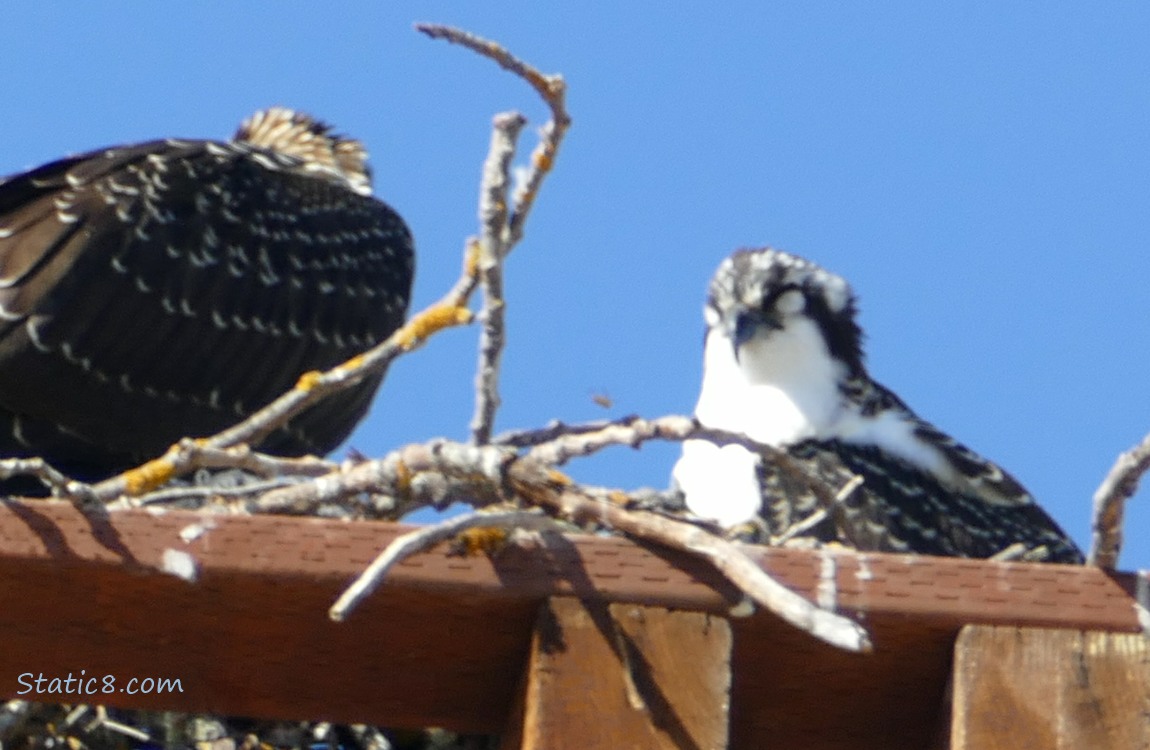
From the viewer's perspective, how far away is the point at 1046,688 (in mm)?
2418

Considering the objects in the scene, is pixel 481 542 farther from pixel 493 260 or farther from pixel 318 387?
pixel 318 387

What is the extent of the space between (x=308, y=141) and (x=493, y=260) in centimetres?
528

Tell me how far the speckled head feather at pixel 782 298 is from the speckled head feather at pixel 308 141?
2.56m

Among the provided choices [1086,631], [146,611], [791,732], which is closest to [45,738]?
[146,611]

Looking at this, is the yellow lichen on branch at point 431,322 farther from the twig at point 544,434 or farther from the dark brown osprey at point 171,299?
the dark brown osprey at point 171,299

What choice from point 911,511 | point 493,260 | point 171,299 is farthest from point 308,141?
point 493,260

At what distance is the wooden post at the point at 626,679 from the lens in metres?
2.40

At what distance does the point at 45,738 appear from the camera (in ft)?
11.7

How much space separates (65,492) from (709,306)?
3.19 m

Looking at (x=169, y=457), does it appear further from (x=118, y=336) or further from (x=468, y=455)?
(x=118, y=336)

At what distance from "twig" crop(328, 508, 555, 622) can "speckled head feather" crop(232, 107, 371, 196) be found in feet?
17.2

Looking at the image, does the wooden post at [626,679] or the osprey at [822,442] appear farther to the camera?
the osprey at [822,442]

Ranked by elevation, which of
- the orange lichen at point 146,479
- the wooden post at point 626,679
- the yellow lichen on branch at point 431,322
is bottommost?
the wooden post at point 626,679

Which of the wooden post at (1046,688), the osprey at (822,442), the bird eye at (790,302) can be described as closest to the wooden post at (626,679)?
the wooden post at (1046,688)
